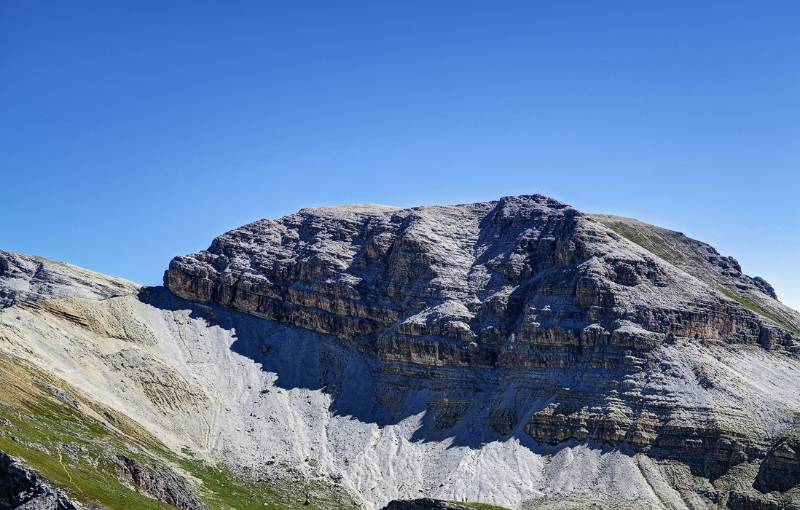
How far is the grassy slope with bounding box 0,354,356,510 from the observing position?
4028 inches

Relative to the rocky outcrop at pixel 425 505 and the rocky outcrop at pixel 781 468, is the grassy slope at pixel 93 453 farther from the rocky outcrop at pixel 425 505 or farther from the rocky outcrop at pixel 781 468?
the rocky outcrop at pixel 781 468

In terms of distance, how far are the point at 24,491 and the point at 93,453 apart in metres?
37.0

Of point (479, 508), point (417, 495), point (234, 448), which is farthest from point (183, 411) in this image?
point (479, 508)

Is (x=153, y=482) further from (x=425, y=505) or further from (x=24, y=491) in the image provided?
(x=425, y=505)

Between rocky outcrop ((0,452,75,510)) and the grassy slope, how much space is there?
4.74 m

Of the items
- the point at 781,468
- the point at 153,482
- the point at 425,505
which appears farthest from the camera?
the point at 781,468

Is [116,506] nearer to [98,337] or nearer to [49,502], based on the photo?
[49,502]

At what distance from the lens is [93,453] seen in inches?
4710

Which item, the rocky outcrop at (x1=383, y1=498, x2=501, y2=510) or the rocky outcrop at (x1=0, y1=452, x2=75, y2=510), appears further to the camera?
the rocky outcrop at (x1=383, y1=498, x2=501, y2=510)

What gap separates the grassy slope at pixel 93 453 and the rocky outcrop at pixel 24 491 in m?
4.74

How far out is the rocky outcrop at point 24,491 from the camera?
82188mm

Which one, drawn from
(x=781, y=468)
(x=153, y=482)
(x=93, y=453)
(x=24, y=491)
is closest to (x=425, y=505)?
(x=153, y=482)

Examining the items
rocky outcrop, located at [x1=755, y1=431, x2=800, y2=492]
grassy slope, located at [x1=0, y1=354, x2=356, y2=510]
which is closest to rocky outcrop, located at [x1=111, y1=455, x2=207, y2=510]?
grassy slope, located at [x1=0, y1=354, x2=356, y2=510]

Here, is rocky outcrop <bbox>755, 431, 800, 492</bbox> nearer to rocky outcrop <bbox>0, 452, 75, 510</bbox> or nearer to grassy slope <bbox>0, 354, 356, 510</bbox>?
grassy slope <bbox>0, 354, 356, 510</bbox>
